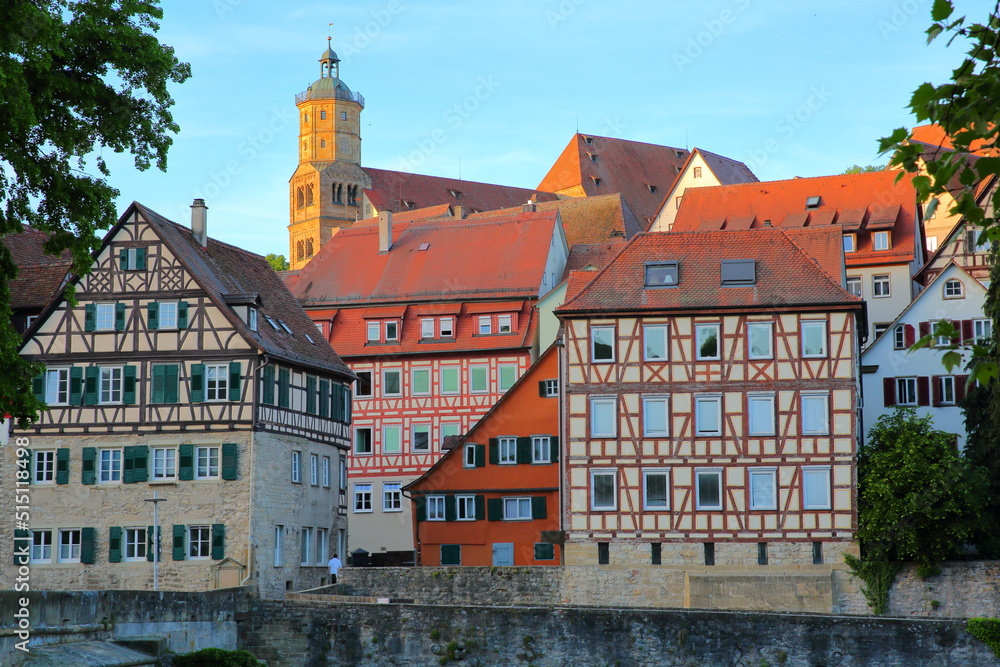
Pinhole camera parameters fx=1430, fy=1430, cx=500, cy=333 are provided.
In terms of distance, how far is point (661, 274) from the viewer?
4053 centimetres

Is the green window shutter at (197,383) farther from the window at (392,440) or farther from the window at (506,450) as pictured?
the window at (392,440)

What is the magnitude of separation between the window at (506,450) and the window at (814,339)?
951 cm

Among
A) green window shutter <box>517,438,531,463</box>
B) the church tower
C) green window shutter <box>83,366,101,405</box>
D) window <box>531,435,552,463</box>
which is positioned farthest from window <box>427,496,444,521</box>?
the church tower

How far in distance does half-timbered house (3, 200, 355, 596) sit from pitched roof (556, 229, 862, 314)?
29.7 feet

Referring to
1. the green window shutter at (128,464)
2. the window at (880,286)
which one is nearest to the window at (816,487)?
the green window shutter at (128,464)

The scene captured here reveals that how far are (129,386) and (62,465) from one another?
2.78 meters

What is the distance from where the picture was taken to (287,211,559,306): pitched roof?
5547 centimetres

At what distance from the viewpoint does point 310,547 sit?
1647 inches

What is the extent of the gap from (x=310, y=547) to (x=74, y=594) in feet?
44.1

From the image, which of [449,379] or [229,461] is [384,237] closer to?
[449,379]

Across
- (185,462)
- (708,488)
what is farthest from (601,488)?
(185,462)

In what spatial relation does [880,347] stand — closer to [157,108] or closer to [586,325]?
[586,325]

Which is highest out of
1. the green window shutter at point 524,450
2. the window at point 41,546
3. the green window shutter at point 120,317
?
the green window shutter at point 120,317

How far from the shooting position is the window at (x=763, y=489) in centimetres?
3841
